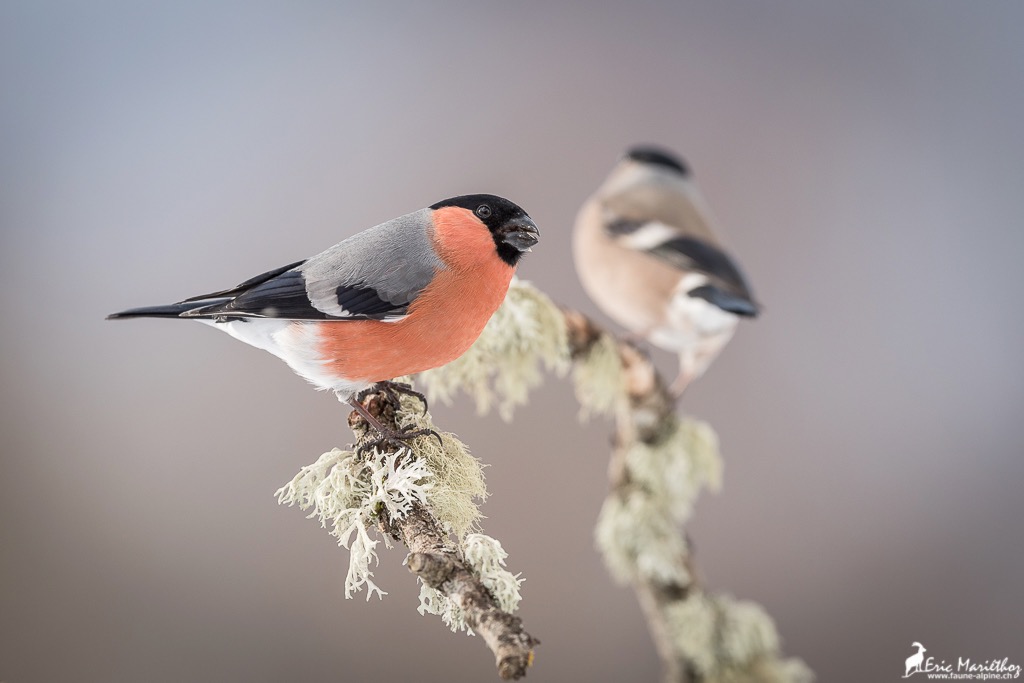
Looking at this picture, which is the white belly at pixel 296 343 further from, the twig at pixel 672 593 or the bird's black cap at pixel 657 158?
the bird's black cap at pixel 657 158

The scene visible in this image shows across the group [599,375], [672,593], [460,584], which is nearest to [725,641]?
[672,593]

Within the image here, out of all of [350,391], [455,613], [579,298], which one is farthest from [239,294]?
[579,298]

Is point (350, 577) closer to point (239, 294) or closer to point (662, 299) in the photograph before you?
point (239, 294)

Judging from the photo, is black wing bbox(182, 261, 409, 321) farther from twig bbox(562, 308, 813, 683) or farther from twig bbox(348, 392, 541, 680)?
twig bbox(562, 308, 813, 683)

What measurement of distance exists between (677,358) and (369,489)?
3.81ft

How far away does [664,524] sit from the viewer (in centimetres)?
119

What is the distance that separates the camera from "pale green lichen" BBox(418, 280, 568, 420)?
943mm

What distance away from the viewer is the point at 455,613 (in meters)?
0.57

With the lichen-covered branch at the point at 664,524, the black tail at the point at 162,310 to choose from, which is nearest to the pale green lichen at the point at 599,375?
the lichen-covered branch at the point at 664,524

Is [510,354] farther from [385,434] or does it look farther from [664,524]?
[664,524]

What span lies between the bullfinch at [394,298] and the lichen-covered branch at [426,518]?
0.05 m

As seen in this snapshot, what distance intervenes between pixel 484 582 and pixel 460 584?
3cm

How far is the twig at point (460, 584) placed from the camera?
469mm

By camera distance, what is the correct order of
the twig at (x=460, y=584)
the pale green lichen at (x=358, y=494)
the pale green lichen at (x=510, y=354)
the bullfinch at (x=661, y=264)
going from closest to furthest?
the twig at (x=460, y=584) < the pale green lichen at (x=358, y=494) < the pale green lichen at (x=510, y=354) < the bullfinch at (x=661, y=264)
